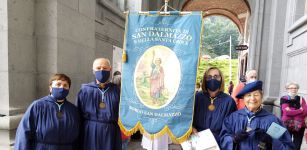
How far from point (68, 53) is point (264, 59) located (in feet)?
25.4

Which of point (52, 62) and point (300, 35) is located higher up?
point (300, 35)

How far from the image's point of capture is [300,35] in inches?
224

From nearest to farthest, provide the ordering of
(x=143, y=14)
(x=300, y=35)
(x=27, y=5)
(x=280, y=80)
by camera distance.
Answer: (x=143, y=14) → (x=27, y=5) → (x=300, y=35) → (x=280, y=80)

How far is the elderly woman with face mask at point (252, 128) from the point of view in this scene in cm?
213

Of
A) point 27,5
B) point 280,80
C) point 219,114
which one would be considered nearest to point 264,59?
point 280,80

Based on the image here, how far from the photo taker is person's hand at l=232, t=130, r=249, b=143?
7.04 feet

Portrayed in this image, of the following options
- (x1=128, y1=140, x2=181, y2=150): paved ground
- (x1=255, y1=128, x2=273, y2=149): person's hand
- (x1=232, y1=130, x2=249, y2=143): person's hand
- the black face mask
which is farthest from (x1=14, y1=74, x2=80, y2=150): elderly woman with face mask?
(x1=128, y1=140, x2=181, y2=150): paved ground

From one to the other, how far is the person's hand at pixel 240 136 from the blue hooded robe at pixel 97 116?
1393mm

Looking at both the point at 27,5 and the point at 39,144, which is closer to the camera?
the point at 39,144

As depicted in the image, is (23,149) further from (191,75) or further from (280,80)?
(280,80)

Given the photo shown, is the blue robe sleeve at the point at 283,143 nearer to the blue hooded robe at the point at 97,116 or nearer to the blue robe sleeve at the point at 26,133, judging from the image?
the blue hooded robe at the point at 97,116

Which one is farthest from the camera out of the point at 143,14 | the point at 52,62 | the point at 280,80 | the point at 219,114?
the point at 280,80

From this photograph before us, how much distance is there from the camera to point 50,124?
7.39 feet

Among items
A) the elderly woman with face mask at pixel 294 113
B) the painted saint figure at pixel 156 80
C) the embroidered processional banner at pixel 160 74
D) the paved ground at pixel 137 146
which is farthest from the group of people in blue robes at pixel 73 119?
the elderly woman with face mask at pixel 294 113
